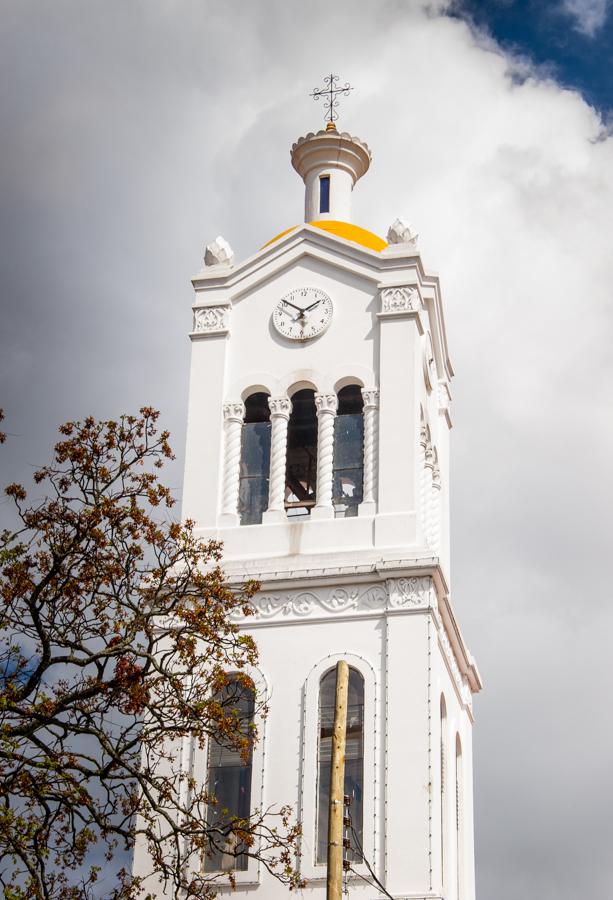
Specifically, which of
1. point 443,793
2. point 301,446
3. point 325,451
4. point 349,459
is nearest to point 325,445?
point 325,451

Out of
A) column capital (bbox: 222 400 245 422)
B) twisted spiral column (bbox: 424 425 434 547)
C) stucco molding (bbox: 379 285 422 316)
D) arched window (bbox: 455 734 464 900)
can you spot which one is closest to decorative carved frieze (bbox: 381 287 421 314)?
stucco molding (bbox: 379 285 422 316)

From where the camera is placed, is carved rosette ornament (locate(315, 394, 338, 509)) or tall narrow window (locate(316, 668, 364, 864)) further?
carved rosette ornament (locate(315, 394, 338, 509))

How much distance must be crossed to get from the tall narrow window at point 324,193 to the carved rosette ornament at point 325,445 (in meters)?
5.95

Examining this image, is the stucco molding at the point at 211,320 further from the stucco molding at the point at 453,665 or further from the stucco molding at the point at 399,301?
the stucco molding at the point at 453,665

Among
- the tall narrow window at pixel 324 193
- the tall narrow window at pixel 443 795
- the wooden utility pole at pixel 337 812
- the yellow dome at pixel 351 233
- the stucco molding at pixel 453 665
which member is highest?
the tall narrow window at pixel 324 193

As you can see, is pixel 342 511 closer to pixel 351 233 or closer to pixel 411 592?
pixel 411 592

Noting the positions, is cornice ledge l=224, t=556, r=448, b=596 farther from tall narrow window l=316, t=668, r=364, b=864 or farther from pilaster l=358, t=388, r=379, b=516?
tall narrow window l=316, t=668, r=364, b=864

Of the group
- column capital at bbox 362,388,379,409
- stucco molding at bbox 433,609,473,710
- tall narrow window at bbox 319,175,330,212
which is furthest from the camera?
tall narrow window at bbox 319,175,330,212

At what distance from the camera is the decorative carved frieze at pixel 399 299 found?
1389 inches

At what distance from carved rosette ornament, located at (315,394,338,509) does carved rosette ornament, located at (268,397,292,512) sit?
663 mm

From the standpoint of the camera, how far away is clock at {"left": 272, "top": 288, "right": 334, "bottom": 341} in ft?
117

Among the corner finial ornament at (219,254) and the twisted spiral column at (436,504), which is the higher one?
the corner finial ornament at (219,254)

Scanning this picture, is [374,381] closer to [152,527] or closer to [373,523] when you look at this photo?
[373,523]

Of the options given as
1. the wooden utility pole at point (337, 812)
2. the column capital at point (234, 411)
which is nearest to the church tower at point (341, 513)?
the column capital at point (234, 411)
